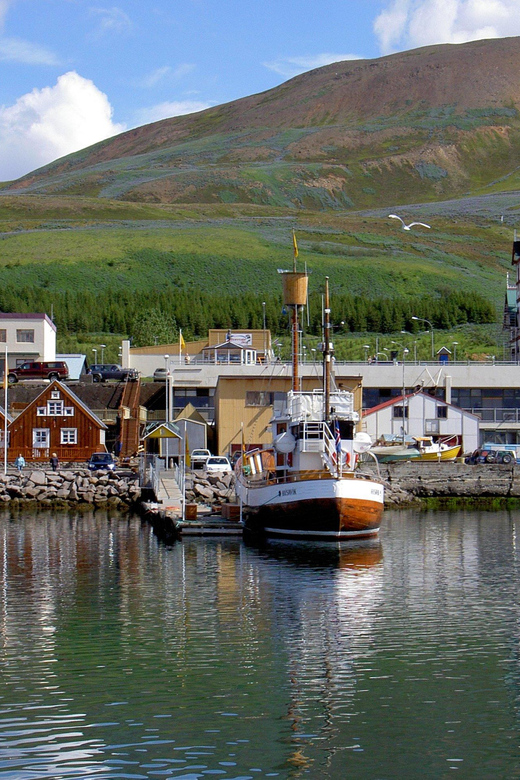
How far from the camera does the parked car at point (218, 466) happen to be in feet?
226

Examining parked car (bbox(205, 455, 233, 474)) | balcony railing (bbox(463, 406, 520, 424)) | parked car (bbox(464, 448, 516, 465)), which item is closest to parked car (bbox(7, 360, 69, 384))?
parked car (bbox(205, 455, 233, 474))

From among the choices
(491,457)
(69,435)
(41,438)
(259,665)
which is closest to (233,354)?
(69,435)

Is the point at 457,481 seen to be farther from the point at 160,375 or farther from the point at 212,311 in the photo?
the point at 212,311

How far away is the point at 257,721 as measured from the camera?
65.4 ft

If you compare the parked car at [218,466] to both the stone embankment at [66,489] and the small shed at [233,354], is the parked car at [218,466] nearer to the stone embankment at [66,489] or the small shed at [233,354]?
the stone embankment at [66,489]

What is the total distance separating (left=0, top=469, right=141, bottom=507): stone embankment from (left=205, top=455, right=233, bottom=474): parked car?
5062mm

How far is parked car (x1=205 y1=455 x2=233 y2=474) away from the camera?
226 ft

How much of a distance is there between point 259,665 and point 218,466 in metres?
45.2

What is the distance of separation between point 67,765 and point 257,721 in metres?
3.89

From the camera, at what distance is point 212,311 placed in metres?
176

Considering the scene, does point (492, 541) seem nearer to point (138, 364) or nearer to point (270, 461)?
point (270, 461)

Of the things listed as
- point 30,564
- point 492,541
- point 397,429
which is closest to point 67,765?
point 30,564

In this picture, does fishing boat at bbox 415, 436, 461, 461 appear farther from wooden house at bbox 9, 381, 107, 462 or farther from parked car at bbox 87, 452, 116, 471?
wooden house at bbox 9, 381, 107, 462

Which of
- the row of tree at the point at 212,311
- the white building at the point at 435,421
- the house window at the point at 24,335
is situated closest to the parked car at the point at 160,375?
the house window at the point at 24,335
